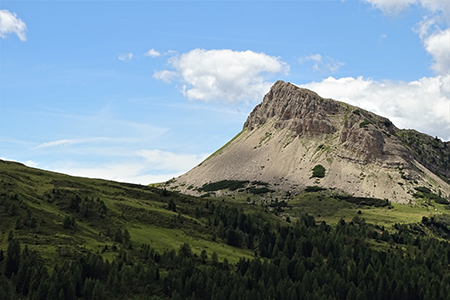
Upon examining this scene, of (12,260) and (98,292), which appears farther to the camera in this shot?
(12,260)

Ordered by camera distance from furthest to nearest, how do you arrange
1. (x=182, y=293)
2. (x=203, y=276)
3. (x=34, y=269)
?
(x=203, y=276)
(x=182, y=293)
(x=34, y=269)

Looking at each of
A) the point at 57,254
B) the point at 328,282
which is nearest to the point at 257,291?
the point at 328,282

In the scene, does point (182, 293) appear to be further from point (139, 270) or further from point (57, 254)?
point (57, 254)

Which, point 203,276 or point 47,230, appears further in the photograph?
point 47,230

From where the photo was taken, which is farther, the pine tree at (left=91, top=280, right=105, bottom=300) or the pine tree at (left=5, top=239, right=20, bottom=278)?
the pine tree at (left=5, top=239, right=20, bottom=278)

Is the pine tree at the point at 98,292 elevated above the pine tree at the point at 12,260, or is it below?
below

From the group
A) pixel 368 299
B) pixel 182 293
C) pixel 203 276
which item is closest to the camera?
pixel 182 293

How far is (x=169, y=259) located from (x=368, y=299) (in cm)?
6794

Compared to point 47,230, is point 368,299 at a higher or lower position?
lower

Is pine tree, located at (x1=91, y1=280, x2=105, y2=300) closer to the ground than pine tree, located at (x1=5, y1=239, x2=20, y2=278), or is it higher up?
closer to the ground

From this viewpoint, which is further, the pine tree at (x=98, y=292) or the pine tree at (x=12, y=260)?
the pine tree at (x=12, y=260)

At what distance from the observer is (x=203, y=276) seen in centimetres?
18200

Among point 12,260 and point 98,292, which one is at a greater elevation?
point 12,260

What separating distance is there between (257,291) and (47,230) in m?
74.8
